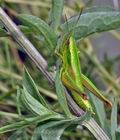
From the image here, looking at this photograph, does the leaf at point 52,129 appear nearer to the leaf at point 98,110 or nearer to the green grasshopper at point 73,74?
the green grasshopper at point 73,74

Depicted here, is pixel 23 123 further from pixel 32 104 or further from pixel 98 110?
pixel 98 110

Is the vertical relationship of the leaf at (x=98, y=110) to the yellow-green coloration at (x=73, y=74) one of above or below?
below

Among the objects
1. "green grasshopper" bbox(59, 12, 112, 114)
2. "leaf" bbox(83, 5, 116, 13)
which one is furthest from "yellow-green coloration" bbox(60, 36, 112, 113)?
"leaf" bbox(83, 5, 116, 13)

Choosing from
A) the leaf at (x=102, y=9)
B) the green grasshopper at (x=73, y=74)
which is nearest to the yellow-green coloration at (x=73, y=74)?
the green grasshopper at (x=73, y=74)

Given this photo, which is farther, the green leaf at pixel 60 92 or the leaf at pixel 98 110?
the leaf at pixel 98 110

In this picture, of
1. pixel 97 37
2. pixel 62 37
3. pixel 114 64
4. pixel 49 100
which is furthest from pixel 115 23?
pixel 97 37

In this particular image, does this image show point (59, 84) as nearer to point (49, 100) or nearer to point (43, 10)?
point (49, 100)
